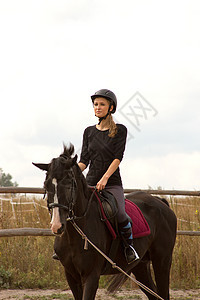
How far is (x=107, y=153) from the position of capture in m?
4.11

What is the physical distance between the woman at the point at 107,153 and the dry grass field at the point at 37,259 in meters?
3.30

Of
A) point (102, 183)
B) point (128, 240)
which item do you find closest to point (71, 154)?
point (102, 183)

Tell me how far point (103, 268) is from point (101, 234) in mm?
384

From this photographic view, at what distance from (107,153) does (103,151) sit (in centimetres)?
5

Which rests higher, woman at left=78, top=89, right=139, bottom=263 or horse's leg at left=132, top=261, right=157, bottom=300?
woman at left=78, top=89, right=139, bottom=263

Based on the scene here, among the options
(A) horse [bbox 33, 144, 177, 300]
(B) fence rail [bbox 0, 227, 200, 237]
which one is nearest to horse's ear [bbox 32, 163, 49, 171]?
(A) horse [bbox 33, 144, 177, 300]

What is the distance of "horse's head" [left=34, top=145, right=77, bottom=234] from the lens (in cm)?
323

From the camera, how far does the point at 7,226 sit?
7191 millimetres

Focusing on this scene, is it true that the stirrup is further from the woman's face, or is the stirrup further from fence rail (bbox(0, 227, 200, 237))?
fence rail (bbox(0, 227, 200, 237))

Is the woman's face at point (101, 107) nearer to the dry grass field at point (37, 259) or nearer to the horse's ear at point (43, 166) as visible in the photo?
the horse's ear at point (43, 166)

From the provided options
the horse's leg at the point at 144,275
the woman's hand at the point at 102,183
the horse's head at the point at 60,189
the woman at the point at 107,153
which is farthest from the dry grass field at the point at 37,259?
the horse's head at the point at 60,189

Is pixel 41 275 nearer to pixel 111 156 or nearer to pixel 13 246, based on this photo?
pixel 13 246

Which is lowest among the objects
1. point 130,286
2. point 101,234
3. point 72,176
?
point 130,286

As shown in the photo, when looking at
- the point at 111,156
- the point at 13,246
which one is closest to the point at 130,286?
the point at 13,246
